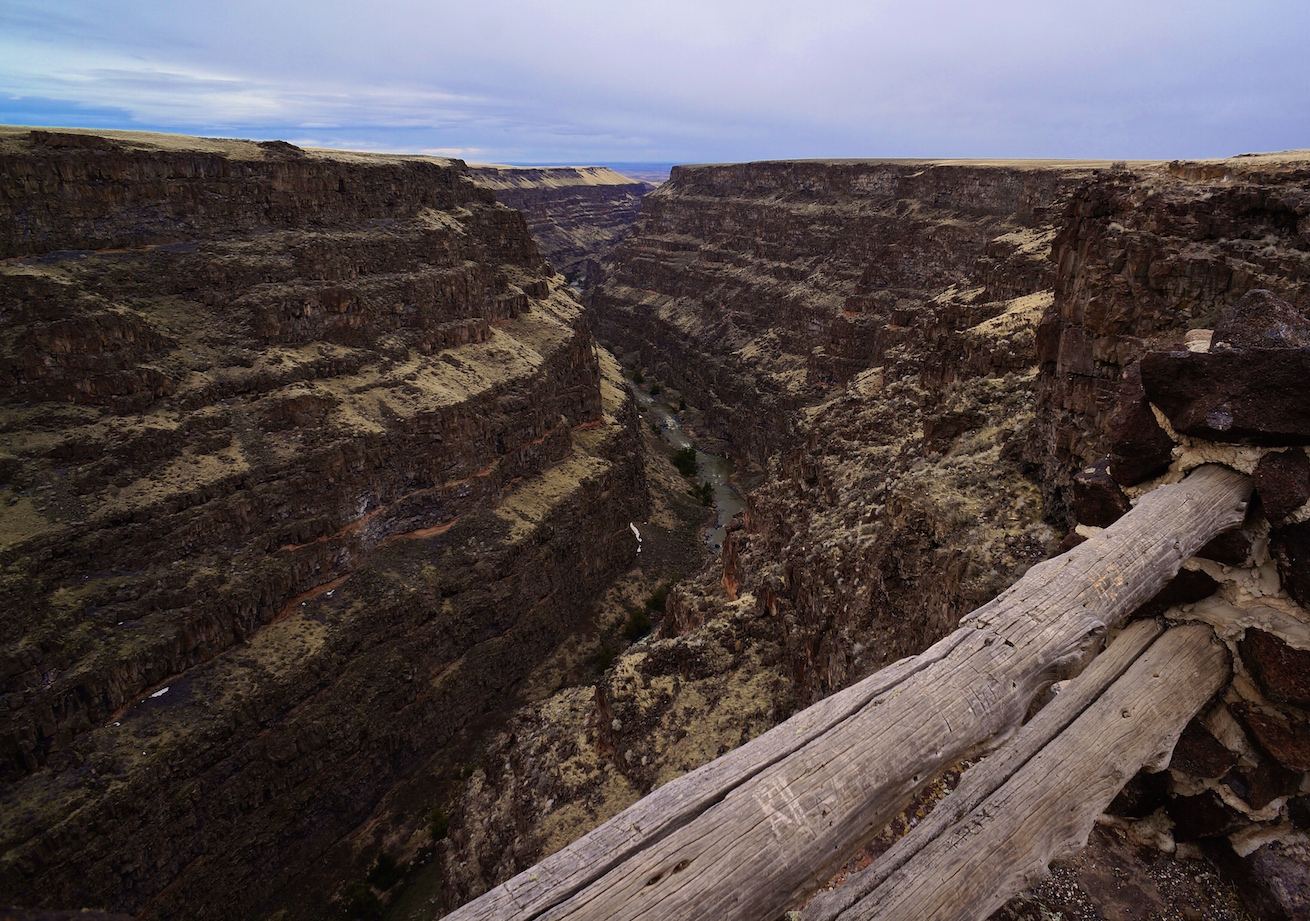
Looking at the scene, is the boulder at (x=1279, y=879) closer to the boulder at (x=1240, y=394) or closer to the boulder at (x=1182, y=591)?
the boulder at (x=1182, y=591)

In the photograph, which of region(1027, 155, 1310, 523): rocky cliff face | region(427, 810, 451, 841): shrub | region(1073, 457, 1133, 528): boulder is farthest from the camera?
region(427, 810, 451, 841): shrub

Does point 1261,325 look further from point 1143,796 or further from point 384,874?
point 384,874

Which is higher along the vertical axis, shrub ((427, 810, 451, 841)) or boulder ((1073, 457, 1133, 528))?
boulder ((1073, 457, 1133, 528))

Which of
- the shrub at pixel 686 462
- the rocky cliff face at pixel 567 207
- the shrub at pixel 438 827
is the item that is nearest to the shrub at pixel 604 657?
the shrub at pixel 438 827

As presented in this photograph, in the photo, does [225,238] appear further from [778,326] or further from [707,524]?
[778,326]

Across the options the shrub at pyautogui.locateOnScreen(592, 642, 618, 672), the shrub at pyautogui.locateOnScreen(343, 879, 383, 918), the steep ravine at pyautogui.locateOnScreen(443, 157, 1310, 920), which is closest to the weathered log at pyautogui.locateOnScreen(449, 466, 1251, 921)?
the steep ravine at pyautogui.locateOnScreen(443, 157, 1310, 920)

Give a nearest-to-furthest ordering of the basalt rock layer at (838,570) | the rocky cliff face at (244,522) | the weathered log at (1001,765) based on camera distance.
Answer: the weathered log at (1001,765)
the basalt rock layer at (838,570)
the rocky cliff face at (244,522)

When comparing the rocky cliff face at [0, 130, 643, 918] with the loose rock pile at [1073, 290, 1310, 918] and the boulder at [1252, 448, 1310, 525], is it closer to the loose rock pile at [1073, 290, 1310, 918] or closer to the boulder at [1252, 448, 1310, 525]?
the loose rock pile at [1073, 290, 1310, 918]

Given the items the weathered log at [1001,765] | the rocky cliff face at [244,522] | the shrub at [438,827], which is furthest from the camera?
the shrub at [438,827]
